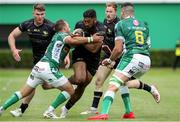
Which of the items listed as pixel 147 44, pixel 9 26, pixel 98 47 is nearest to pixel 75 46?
pixel 98 47

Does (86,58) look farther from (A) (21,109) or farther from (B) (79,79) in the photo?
(A) (21,109)

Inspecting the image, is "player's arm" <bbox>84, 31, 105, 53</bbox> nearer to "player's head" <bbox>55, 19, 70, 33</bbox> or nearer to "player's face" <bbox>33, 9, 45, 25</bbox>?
"player's head" <bbox>55, 19, 70, 33</bbox>

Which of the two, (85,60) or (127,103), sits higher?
(85,60)

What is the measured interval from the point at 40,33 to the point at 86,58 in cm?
117

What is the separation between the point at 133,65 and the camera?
43.7 ft

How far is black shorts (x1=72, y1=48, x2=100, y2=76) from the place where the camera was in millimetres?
14719

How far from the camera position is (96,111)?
50.0 ft

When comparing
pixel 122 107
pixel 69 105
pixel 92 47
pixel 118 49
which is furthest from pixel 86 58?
pixel 122 107

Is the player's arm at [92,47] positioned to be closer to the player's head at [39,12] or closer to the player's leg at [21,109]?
the player's head at [39,12]

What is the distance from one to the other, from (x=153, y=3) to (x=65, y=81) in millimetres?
34327

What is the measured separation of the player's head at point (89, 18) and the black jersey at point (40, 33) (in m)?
0.74

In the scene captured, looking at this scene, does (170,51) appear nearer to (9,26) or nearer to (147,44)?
(9,26)

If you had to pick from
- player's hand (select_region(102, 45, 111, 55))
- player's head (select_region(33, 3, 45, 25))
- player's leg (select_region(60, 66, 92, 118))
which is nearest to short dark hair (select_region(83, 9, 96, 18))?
player's head (select_region(33, 3, 45, 25))

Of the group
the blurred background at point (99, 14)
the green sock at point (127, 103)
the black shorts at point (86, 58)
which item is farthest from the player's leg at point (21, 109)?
the blurred background at point (99, 14)
